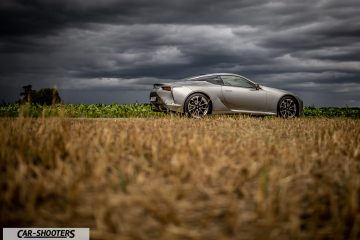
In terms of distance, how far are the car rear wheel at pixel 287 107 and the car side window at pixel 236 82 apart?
132cm

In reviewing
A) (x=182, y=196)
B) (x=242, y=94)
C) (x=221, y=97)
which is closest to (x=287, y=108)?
(x=242, y=94)

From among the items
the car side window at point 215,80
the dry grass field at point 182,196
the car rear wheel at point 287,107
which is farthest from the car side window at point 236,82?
the dry grass field at point 182,196

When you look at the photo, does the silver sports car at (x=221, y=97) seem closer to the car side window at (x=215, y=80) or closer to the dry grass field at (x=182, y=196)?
the car side window at (x=215, y=80)

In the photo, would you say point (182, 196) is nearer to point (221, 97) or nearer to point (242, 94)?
point (221, 97)

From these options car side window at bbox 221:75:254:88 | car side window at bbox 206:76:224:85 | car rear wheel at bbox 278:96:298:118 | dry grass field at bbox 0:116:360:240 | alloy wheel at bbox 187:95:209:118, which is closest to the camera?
dry grass field at bbox 0:116:360:240

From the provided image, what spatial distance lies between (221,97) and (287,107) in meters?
2.66

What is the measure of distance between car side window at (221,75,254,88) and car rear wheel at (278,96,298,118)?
1.32 m

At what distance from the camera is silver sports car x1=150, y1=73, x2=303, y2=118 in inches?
450

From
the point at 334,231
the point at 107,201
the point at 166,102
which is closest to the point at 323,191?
the point at 334,231

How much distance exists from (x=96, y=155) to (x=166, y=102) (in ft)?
27.0

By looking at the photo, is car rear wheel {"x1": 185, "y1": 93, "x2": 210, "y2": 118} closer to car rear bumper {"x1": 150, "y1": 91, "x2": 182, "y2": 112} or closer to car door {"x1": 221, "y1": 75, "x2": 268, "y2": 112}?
car rear bumper {"x1": 150, "y1": 91, "x2": 182, "y2": 112}

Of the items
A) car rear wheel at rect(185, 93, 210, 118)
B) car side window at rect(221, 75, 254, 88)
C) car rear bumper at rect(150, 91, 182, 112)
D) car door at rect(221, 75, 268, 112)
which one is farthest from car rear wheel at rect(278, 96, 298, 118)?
car rear bumper at rect(150, 91, 182, 112)

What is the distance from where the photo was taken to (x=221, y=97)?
11922mm

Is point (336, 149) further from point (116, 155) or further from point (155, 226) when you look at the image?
point (155, 226)
